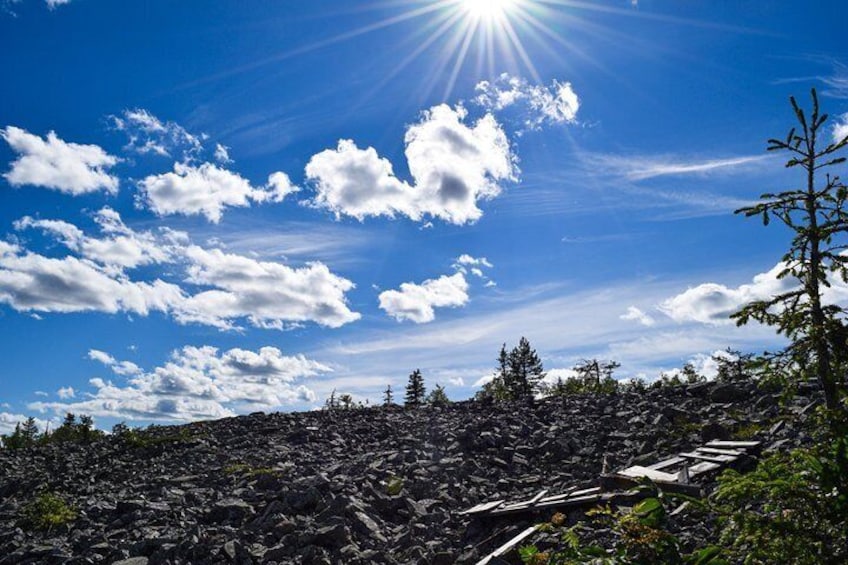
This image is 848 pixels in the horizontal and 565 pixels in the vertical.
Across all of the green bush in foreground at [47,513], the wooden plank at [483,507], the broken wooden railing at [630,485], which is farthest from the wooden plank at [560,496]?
the green bush in foreground at [47,513]

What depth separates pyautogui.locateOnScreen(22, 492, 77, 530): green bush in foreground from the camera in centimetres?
1430

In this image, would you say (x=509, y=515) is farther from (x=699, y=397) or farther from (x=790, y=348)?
(x=699, y=397)

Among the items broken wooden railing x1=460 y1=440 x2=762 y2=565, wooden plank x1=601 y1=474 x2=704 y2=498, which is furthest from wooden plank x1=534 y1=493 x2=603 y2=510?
wooden plank x1=601 y1=474 x2=704 y2=498

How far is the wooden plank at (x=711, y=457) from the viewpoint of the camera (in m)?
13.4

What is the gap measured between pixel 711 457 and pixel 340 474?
32.4 feet

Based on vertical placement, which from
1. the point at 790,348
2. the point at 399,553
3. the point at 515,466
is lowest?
the point at 399,553

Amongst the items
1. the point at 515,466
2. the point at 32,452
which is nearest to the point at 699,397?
the point at 515,466

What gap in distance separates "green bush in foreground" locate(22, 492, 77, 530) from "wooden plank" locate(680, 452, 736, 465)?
614 inches

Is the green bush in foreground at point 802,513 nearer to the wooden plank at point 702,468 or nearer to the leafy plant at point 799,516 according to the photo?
the leafy plant at point 799,516

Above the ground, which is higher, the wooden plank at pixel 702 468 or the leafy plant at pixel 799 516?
the leafy plant at pixel 799 516

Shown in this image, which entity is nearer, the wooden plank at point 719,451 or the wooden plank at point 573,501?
the wooden plank at point 573,501

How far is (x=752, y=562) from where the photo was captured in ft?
15.6

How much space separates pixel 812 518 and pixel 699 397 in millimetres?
17824

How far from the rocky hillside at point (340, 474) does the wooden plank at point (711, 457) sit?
1.25m
